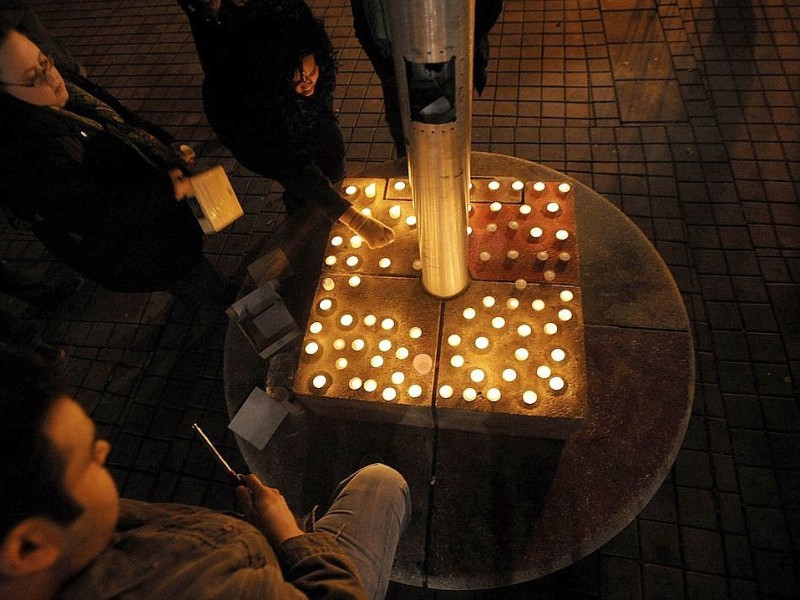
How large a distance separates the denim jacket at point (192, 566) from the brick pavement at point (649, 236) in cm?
152

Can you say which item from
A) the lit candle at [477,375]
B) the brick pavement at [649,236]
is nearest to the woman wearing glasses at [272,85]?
the lit candle at [477,375]

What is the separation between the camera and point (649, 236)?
3.64m

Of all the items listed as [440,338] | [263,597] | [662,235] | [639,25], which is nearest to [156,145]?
[440,338]

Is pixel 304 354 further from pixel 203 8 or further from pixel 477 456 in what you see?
pixel 203 8

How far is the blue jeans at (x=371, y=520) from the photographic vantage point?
1.85 metres

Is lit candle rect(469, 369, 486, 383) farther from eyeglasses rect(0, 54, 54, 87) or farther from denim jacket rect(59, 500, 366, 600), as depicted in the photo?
eyeglasses rect(0, 54, 54, 87)

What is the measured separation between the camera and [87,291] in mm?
4031

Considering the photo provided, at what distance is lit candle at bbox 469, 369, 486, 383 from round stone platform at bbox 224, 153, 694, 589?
0.50 meters

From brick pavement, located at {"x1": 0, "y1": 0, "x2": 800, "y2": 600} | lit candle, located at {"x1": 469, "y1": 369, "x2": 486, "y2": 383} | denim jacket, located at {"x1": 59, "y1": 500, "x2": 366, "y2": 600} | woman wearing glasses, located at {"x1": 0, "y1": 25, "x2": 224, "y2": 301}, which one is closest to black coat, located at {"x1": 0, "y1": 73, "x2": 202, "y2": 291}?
woman wearing glasses, located at {"x1": 0, "y1": 25, "x2": 224, "y2": 301}

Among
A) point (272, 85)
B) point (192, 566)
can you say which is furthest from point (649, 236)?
point (192, 566)

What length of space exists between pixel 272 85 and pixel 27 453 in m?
1.92

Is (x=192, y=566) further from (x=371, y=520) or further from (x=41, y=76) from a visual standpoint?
(x=41, y=76)

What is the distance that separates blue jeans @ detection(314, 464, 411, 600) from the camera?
185 centimetres

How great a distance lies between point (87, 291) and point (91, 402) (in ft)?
3.64
